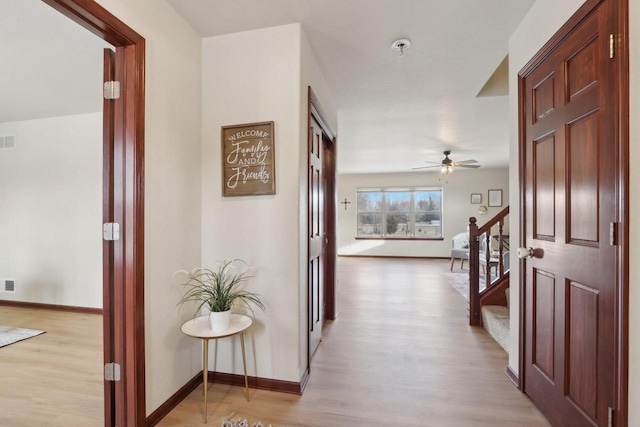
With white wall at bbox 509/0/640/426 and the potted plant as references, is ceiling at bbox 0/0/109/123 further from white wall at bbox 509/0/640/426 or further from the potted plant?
white wall at bbox 509/0/640/426

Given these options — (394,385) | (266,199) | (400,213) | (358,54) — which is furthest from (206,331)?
(400,213)

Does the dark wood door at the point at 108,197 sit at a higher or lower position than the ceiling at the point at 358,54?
lower

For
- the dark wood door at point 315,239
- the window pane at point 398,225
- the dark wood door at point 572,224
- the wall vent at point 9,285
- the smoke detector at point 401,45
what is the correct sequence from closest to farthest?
the dark wood door at point 572,224, the smoke detector at point 401,45, the dark wood door at point 315,239, the wall vent at point 9,285, the window pane at point 398,225

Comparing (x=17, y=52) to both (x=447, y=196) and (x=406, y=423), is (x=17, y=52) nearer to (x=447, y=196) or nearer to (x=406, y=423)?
(x=406, y=423)

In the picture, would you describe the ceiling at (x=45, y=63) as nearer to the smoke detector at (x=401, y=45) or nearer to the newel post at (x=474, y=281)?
the smoke detector at (x=401, y=45)

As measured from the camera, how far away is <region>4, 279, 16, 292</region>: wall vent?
377 centimetres

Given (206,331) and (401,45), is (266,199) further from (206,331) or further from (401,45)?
(401,45)

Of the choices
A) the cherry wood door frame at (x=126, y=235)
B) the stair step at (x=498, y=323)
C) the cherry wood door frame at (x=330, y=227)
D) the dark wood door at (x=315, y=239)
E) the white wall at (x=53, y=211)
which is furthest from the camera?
the white wall at (x=53, y=211)

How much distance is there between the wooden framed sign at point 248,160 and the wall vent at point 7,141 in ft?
12.4

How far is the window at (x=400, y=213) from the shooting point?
829 cm

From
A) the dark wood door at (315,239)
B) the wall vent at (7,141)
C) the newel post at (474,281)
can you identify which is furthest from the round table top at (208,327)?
the wall vent at (7,141)

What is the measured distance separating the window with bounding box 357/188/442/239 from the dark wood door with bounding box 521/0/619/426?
6609 mm

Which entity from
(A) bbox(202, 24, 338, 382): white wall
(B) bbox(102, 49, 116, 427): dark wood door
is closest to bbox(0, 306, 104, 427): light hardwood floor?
(B) bbox(102, 49, 116, 427): dark wood door

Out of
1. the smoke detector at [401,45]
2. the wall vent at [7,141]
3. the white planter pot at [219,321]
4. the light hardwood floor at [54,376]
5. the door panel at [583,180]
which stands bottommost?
the light hardwood floor at [54,376]
